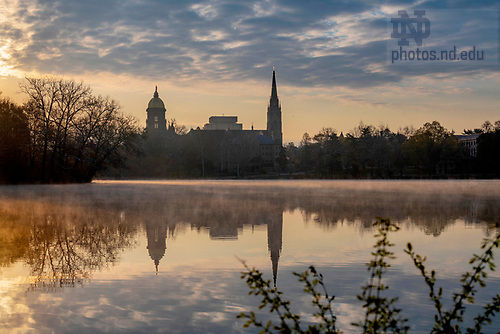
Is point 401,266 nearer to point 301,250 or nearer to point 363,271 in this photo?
point 363,271

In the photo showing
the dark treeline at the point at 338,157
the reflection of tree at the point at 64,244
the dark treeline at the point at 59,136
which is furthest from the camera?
the dark treeline at the point at 338,157

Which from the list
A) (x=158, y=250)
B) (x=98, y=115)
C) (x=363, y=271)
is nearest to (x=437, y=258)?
(x=363, y=271)

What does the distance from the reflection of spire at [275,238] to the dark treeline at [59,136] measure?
47.5 metres

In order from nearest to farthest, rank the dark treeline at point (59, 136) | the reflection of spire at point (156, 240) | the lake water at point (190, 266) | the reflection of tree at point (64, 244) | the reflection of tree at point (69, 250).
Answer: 1. the lake water at point (190, 266)
2. the reflection of tree at point (69, 250)
3. the reflection of tree at point (64, 244)
4. the reflection of spire at point (156, 240)
5. the dark treeline at point (59, 136)

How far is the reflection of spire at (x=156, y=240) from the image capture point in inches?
471

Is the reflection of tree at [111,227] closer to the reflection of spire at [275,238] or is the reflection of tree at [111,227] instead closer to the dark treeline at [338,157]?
the reflection of spire at [275,238]

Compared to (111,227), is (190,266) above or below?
below

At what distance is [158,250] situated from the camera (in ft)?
41.9

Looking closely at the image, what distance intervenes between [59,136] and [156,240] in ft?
185

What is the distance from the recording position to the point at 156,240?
47.8 ft

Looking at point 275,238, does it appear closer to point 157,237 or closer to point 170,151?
point 157,237

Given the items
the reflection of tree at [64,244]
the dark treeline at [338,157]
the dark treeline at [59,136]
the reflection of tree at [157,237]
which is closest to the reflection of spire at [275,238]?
the reflection of tree at [157,237]

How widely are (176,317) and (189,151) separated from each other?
12518 cm

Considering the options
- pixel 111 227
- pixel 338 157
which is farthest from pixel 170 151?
pixel 111 227
